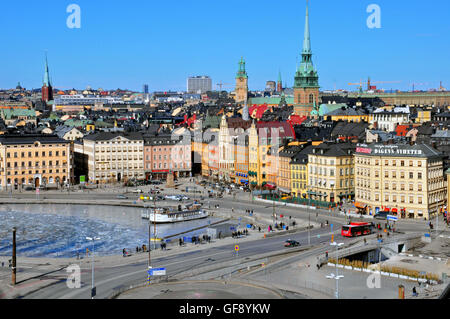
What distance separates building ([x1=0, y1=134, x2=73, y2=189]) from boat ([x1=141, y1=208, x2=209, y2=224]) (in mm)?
40211

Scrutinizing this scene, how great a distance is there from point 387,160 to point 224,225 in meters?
22.3

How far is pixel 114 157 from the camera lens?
465ft

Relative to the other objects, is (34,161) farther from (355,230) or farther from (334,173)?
(355,230)

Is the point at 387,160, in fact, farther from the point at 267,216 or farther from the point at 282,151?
the point at 282,151

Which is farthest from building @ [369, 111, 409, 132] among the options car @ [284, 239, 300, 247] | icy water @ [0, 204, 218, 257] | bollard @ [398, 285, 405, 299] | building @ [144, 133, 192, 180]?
bollard @ [398, 285, 405, 299]

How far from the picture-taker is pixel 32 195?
122250 millimetres

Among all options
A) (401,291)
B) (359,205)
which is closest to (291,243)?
(401,291)

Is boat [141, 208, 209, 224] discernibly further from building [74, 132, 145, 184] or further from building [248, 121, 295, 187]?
building [74, 132, 145, 184]

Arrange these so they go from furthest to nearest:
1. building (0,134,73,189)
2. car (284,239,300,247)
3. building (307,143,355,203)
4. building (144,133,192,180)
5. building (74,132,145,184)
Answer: building (144,133,192,180)
building (74,132,145,184)
building (0,134,73,189)
building (307,143,355,203)
car (284,239,300,247)

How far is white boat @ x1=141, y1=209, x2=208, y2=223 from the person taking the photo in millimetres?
98750

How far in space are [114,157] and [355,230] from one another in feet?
238
